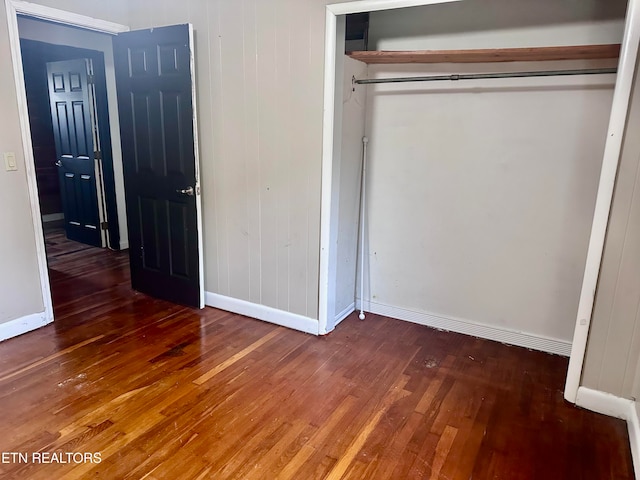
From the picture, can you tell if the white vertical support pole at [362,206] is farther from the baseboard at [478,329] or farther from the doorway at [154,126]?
the doorway at [154,126]

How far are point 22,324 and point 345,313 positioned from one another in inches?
88.9

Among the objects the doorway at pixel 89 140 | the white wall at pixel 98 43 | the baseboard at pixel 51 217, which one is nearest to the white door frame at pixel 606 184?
the white wall at pixel 98 43

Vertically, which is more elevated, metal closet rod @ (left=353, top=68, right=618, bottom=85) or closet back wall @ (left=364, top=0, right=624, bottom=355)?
metal closet rod @ (left=353, top=68, right=618, bottom=85)

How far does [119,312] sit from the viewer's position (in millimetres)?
3432

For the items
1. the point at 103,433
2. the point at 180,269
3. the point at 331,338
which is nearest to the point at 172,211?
the point at 180,269

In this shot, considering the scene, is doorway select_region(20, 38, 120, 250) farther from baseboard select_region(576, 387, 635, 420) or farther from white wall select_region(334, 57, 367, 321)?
baseboard select_region(576, 387, 635, 420)

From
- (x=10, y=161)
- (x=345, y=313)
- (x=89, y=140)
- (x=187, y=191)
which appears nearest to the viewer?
(x=10, y=161)

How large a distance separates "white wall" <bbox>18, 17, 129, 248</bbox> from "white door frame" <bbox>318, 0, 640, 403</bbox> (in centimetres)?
279

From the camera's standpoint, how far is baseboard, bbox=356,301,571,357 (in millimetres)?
2916

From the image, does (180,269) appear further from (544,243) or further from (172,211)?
(544,243)

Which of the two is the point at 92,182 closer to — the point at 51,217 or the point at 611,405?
the point at 51,217

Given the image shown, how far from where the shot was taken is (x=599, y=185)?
2168 millimetres

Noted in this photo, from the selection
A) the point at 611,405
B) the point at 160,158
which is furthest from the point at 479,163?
the point at 160,158

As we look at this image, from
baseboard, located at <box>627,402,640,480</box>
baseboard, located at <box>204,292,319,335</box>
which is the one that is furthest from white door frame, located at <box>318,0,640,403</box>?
baseboard, located at <box>627,402,640,480</box>
